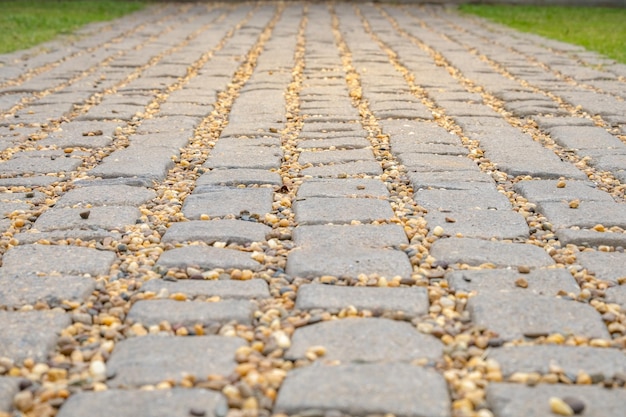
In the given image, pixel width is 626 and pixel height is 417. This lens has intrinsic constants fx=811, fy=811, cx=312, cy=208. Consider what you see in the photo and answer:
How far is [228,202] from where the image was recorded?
3.10m

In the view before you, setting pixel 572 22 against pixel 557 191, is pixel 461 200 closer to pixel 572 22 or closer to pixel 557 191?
pixel 557 191

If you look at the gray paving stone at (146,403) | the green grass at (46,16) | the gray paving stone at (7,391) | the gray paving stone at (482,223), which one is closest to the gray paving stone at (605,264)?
→ the gray paving stone at (482,223)

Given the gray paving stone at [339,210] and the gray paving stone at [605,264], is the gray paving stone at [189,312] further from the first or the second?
the gray paving stone at [605,264]

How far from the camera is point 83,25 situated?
10.1m

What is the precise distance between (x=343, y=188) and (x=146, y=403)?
1731 mm

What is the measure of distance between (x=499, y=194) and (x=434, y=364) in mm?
1468

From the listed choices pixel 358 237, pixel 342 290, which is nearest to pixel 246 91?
pixel 358 237

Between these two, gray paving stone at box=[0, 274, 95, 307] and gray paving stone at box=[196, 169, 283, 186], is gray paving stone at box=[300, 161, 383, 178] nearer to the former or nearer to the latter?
gray paving stone at box=[196, 169, 283, 186]

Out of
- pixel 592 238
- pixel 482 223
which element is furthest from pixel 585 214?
pixel 482 223

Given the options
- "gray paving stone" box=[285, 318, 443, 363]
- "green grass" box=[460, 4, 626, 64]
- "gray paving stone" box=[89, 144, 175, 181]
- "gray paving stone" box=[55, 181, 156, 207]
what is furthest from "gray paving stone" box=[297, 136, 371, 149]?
"green grass" box=[460, 4, 626, 64]

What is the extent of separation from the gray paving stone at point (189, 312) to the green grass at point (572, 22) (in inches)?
240

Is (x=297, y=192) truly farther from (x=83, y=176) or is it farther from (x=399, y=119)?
(x=399, y=119)

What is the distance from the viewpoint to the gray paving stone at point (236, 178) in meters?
3.38

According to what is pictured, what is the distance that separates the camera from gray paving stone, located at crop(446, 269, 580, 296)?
90.1 inches
